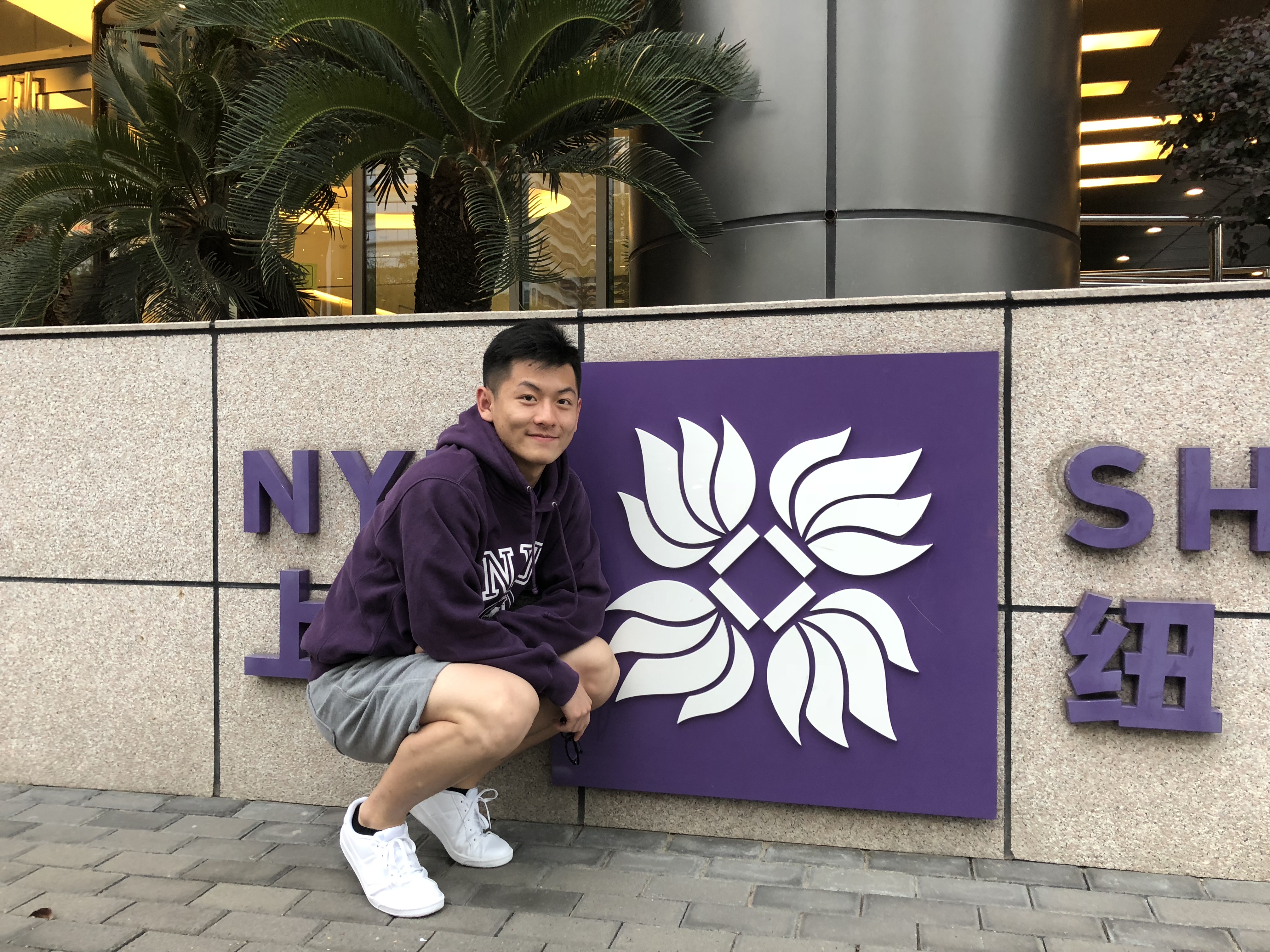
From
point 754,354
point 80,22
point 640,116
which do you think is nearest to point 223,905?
point 754,354

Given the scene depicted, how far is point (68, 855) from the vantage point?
3.07 m

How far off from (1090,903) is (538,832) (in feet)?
5.56

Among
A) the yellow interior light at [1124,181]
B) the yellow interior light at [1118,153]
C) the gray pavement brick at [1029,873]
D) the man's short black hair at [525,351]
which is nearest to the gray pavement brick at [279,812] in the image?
the man's short black hair at [525,351]

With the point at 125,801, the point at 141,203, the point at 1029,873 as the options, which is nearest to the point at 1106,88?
the point at 141,203

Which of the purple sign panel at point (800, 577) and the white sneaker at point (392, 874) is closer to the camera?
the white sneaker at point (392, 874)

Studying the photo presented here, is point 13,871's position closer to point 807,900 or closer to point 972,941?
point 807,900

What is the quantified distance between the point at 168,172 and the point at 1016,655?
5.85 metres

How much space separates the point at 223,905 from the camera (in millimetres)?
2705

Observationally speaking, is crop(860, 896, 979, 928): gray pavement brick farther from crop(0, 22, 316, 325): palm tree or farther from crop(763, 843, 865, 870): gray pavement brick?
crop(0, 22, 316, 325): palm tree

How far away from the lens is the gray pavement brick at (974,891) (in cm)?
267

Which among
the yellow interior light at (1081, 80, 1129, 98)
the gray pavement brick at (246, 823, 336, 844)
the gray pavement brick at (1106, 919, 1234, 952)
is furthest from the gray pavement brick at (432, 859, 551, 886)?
the yellow interior light at (1081, 80, 1129, 98)

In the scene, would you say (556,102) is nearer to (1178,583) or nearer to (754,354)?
(754,354)

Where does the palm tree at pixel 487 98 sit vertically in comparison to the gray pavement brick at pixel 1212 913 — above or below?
above

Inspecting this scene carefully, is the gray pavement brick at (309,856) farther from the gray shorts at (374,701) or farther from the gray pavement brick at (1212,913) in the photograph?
the gray pavement brick at (1212,913)
